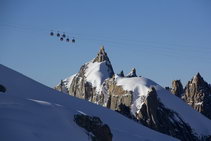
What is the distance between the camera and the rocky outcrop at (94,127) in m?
53.6

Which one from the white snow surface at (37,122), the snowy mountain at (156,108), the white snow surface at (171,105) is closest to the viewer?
the white snow surface at (37,122)

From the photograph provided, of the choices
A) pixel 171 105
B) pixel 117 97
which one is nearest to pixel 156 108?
pixel 171 105

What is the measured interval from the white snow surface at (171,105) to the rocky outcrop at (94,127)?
10052 cm

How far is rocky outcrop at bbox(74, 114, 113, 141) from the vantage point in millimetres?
53562

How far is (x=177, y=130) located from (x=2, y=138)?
105369 mm

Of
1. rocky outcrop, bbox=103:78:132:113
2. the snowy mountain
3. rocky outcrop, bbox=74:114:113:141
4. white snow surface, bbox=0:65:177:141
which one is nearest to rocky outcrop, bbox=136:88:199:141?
the snowy mountain

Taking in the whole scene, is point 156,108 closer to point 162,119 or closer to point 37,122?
point 162,119

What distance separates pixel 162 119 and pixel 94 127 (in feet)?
301

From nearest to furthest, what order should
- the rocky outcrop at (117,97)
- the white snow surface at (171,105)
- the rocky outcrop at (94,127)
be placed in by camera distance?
1. the rocky outcrop at (94,127)
2. the white snow surface at (171,105)
3. the rocky outcrop at (117,97)

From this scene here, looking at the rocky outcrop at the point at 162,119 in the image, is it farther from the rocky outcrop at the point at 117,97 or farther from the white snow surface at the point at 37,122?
the white snow surface at the point at 37,122

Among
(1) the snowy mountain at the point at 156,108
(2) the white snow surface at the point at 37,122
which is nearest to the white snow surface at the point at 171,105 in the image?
(1) the snowy mountain at the point at 156,108

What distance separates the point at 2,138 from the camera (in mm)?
42688

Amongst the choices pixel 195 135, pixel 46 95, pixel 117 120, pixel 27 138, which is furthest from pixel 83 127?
pixel 195 135

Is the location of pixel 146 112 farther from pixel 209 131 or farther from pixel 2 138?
pixel 2 138
